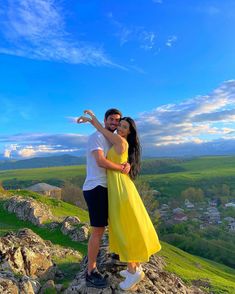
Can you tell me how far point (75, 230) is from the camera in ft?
64.6

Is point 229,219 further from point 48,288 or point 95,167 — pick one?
point 95,167

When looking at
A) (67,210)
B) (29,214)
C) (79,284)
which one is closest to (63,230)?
(29,214)

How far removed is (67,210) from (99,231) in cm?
2289

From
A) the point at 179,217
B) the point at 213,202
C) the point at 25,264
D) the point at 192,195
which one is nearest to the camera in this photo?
the point at 25,264

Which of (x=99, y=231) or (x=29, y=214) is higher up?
(x=99, y=231)

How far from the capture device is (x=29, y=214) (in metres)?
22.9

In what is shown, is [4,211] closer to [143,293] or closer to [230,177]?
[143,293]

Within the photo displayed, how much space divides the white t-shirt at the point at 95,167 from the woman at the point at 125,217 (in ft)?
0.38

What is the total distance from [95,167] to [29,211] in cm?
1642

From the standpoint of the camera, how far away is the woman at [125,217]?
25.5ft

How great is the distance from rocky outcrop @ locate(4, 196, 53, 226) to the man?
1432cm

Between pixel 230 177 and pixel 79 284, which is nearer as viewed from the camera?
pixel 79 284

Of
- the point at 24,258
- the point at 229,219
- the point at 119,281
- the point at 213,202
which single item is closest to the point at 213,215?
the point at 229,219

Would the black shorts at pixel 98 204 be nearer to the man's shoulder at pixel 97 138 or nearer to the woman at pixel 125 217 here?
the woman at pixel 125 217
